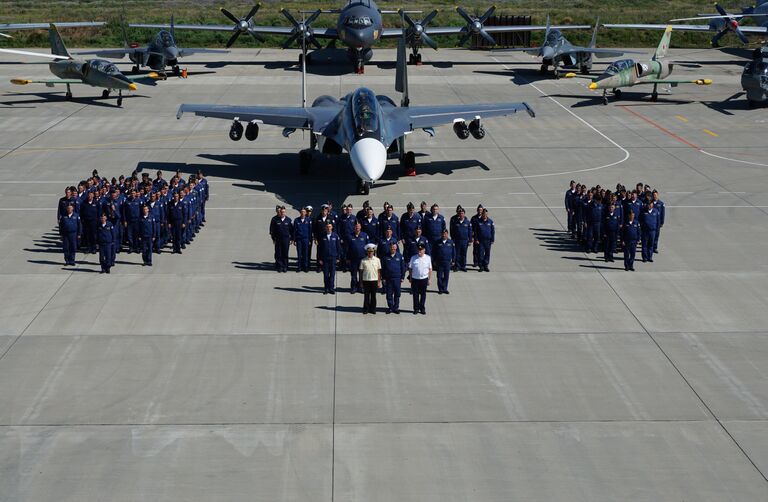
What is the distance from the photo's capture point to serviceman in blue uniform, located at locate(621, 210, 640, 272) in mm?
20469

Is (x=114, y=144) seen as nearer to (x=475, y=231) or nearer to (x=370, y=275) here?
(x=475, y=231)

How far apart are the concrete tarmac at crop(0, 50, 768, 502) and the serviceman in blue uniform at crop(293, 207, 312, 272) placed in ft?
1.42

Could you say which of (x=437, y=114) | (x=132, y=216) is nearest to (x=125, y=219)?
(x=132, y=216)

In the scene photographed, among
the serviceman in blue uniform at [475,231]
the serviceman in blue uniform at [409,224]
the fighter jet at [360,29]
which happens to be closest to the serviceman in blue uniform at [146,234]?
the serviceman in blue uniform at [409,224]

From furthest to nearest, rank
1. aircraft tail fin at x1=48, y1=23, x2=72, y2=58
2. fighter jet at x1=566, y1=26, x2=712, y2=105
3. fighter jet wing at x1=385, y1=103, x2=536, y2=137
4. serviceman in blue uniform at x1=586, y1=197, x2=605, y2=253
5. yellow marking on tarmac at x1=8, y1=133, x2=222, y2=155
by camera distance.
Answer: aircraft tail fin at x1=48, y1=23, x2=72, y2=58
fighter jet at x1=566, y1=26, x2=712, y2=105
yellow marking on tarmac at x1=8, y1=133, x2=222, y2=155
fighter jet wing at x1=385, y1=103, x2=536, y2=137
serviceman in blue uniform at x1=586, y1=197, x2=605, y2=253

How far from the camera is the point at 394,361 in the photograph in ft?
51.7

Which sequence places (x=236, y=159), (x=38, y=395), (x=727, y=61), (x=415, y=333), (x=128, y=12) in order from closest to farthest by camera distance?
(x=38, y=395) → (x=415, y=333) → (x=236, y=159) → (x=727, y=61) → (x=128, y=12)

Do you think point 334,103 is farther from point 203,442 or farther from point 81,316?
point 203,442

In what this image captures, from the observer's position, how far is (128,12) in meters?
95.6

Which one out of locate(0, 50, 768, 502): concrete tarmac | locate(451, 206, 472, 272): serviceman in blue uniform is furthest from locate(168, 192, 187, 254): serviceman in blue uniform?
locate(451, 206, 472, 272): serviceman in blue uniform

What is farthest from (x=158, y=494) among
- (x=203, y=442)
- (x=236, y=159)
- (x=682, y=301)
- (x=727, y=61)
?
(x=727, y=61)

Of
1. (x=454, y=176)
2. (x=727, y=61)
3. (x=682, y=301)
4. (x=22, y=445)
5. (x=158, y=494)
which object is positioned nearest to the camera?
(x=158, y=494)

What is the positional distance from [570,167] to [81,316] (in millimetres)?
18152

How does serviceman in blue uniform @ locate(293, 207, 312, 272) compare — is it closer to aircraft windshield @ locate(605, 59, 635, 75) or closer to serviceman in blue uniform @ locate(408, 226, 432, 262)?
serviceman in blue uniform @ locate(408, 226, 432, 262)
